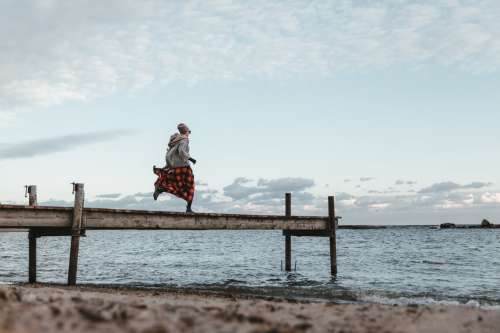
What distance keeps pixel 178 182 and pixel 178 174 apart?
197 mm

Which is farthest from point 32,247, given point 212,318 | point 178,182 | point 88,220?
point 212,318

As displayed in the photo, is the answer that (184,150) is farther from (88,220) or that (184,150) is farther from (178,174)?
(88,220)

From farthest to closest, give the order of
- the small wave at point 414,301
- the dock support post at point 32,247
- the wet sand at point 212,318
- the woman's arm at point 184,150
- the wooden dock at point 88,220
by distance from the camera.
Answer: the dock support post at point 32,247, the woman's arm at point 184,150, the small wave at point 414,301, the wooden dock at point 88,220, the wet sand at point 212,318

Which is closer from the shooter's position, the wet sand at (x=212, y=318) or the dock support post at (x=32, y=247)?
the wet sand at (x=212, y=318)

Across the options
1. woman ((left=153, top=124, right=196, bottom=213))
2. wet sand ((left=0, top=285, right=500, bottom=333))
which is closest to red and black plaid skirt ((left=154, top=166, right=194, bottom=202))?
woman ((left=153, top=124, right=196, bottom=213))

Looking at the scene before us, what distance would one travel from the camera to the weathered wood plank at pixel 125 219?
919 centimetres

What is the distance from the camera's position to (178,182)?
1156 centimetres

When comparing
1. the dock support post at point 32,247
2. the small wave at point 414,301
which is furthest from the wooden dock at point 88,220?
the small wave at point 414,301

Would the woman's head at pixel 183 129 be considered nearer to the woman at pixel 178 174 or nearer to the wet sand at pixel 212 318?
the woman at pixel 178 174

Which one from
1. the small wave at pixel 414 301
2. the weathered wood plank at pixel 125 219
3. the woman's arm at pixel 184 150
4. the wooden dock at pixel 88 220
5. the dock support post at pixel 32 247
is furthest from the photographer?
the dock support post at pixel 32 247

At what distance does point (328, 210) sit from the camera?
16812 mm

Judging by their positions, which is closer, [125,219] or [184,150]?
[125,219]

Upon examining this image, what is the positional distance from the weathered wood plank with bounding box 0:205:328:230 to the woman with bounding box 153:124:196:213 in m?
0.57

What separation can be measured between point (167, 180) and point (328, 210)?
7232 mm
